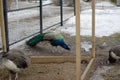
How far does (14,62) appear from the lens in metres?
4.18

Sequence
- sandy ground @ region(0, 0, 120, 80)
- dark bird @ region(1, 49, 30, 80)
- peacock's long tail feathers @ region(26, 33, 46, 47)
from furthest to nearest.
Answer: peacock's long tail feathers @ region(26, 33, 46, 47) → sandy ground @ region(0, 0, 120, 80) → dark bird @ region(1, 49, 30, 80)

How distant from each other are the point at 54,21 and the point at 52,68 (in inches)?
235

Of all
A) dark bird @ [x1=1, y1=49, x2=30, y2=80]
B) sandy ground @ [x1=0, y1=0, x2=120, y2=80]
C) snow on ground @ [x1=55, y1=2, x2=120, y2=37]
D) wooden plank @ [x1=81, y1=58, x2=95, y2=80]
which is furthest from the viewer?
snow on ground @ [x1=55, y1=2, x2=120, y2=37]

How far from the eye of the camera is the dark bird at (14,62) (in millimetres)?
4125

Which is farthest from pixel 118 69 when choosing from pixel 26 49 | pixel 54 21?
pixel 54 21

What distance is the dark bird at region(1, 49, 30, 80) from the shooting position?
4125 millimetres

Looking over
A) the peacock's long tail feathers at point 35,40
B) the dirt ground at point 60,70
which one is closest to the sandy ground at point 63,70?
the dirt ground at point 60,70

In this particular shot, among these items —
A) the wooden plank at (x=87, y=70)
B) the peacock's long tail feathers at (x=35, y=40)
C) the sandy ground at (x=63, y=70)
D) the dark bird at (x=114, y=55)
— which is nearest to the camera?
the wooden plank at (x=87, y=70)

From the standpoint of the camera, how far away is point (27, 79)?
14.5 ft

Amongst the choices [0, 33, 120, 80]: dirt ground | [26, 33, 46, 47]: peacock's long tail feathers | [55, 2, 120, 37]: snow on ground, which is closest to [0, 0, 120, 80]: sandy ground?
[0, 33, 120, 80]: dirt ground

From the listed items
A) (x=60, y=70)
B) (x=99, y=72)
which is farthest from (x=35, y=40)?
(x=99, y=72)

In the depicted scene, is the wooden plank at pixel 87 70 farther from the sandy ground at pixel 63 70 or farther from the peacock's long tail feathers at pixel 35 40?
the peacock's long tail feathers at pixel 35 40

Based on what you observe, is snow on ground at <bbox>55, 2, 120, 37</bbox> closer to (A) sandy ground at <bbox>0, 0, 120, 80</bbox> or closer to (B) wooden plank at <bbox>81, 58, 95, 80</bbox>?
(A) sandy ground at <bbox>0, 0, 120, 80</bbox>

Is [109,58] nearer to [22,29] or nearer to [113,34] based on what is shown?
[113,34]
